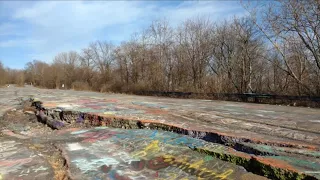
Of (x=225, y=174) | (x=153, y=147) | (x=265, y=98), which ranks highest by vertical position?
(x=265, y=98)

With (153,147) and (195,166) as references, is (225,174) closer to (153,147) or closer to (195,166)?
(195,166)

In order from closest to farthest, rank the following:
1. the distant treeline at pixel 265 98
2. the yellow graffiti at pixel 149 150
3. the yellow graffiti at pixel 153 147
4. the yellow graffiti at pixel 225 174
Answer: the yellow graffiti at pixel 225 174 < the yellow graffiti at pixel 149 150 < the yellow graffiti at pixel 153 147 < the distant treeline at pixel 265 98

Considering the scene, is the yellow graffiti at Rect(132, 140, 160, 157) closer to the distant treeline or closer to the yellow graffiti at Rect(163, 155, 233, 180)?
the yellow graffiti at Rect(163, 155, 233, 180)

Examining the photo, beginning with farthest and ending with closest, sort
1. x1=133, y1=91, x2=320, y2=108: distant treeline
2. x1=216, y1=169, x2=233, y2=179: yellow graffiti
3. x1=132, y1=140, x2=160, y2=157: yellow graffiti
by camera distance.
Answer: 1. x1=133, y1=91, x2=320, y2=108: distant treeline
2. x1=132, y1=140, x2=160, y2=157: yellow graffiti
3. x1=216, y1=169, x2=233, y2=179: yellow graffiti

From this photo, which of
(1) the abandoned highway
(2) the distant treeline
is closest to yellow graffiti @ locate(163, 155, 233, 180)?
(1) the abandoned highway

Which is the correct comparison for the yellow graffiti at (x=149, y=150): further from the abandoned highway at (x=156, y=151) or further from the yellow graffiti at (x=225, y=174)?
the yellow graffiti at (x=225, y=174)

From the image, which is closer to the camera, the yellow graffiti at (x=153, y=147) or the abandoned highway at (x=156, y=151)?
the abandoned highway at (x=156, y=151)

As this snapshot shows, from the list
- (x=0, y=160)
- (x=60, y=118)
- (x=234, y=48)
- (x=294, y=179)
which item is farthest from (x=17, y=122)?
(x=234, y=48)

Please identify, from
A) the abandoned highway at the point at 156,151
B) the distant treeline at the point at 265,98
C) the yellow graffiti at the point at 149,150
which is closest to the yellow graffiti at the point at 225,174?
the abandoned highway at the point at 156,151

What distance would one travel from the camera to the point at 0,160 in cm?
566

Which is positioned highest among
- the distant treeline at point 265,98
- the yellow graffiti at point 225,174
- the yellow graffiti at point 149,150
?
the distant treeline at point 265,98

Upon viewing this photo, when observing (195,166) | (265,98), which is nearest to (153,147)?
(195,166)

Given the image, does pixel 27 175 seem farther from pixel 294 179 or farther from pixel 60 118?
pixel 60 118

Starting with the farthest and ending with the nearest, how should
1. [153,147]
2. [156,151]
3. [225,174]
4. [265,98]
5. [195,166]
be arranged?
[265,98]
[153,147]
[156,151]
[195,166]
[225,174]
